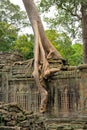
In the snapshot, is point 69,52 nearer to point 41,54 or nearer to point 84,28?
point 84,28

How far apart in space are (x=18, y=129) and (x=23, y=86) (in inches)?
453

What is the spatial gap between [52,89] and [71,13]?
837 centimetres

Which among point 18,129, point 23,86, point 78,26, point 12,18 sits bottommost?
point 18,129

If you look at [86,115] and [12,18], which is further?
[12,18]

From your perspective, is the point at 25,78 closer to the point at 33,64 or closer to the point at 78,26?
the point at 33,64

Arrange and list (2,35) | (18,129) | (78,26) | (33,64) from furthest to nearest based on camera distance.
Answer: (2,35) → (78,26) → (33,64) → (18,129)

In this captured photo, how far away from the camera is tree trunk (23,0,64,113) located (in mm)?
20156

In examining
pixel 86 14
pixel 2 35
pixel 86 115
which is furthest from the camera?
pixel 2 35

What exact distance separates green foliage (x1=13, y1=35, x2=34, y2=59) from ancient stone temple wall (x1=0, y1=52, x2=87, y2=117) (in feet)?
56.5

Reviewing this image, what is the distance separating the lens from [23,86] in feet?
69.0

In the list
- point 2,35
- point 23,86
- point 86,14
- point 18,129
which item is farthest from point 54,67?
point 2,35

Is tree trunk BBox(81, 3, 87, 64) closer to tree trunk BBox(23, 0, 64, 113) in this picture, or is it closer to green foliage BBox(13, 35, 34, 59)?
tree trunk BBox(23, 0, 64, 113)

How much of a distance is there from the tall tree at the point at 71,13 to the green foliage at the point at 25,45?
421 inches

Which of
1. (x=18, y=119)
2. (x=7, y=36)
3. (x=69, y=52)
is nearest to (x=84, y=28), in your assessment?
(x=69, y=52)
